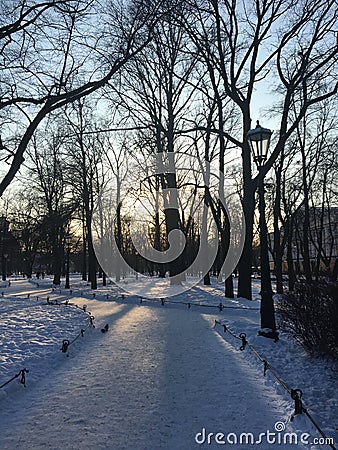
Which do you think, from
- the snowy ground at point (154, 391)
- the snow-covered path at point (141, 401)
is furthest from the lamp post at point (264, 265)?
the snow-covered path at point (141, 401)

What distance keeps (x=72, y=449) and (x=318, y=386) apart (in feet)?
11.5

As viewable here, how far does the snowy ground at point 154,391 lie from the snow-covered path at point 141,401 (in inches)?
0.6

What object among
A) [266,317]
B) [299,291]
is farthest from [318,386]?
[266,317]

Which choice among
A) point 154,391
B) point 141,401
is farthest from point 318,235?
point 141,401

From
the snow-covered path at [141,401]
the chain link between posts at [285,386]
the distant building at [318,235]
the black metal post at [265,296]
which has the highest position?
the distant building at [318,235]

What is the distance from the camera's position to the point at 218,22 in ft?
39.8

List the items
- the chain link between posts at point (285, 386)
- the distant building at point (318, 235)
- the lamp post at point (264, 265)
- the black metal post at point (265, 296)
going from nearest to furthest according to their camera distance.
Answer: the chain link between posts at point (285, 386)
the lamp post at point (264, 265)
the black metal post at point (265, 296)
the distant building at point (318, 235)

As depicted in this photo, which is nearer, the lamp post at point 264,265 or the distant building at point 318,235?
the lamp post at point 264,265

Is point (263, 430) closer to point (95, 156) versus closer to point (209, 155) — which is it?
point (209, 155)

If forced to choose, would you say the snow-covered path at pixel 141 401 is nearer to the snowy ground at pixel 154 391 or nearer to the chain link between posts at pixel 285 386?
the snowy ground at pixel 154 391

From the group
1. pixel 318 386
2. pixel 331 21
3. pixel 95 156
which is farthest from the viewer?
pixel 95 156

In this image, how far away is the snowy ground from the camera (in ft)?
13.9

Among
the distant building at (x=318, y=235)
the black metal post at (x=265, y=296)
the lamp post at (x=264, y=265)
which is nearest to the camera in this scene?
the lamp post at (x=264, y=265)

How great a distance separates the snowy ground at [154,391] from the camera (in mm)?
4234
